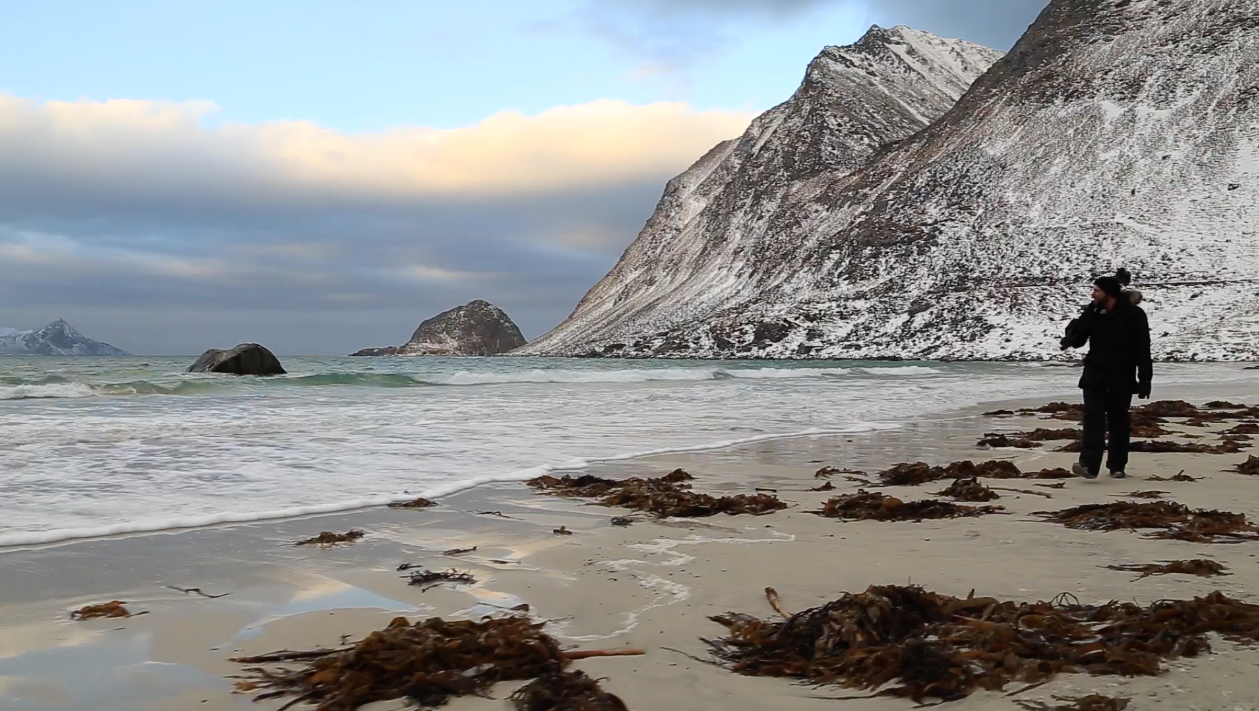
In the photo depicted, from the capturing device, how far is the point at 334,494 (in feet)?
22.6

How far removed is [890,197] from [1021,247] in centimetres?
1490

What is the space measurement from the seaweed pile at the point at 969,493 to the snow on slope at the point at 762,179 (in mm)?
83395

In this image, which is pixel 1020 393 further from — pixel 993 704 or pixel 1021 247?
pixel 1021 247

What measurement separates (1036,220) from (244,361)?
60.8m

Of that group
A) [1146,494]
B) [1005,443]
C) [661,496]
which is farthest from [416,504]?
[1005,443]

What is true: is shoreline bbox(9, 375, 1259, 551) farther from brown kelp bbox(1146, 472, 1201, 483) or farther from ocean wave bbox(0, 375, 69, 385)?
ocean wave bbox(0, 375, 69, 385)

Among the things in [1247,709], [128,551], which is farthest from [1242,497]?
[128,551]

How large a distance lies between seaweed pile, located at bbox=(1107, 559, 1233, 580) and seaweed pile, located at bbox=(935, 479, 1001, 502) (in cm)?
242

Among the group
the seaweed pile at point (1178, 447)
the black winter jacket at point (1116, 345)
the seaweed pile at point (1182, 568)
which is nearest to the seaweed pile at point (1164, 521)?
the seaweed pile at point (1182, 568)

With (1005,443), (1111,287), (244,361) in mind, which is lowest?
(1005,443)

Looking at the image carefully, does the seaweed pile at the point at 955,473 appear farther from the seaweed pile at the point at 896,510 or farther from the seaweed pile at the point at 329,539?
the seaweed pile at the point at 329,539

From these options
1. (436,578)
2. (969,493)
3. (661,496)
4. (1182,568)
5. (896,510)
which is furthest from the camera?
(969,493)

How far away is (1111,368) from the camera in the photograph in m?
7.80

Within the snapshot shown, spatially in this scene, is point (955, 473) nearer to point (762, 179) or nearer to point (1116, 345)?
point (1116, 345)
